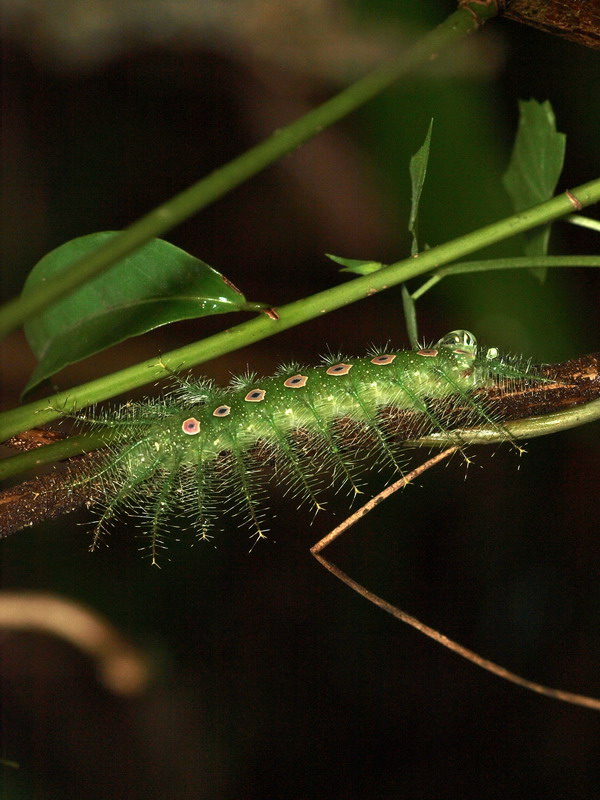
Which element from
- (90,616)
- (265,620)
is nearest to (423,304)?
(265,620)

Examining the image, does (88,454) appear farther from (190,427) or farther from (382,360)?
(382,360)

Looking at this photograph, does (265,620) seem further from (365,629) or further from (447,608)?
(447,608)

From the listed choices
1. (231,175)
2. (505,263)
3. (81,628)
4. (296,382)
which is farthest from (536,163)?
(81,628)

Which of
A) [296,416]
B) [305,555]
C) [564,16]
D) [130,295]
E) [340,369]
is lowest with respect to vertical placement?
[305,555]

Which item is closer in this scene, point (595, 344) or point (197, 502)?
point (197, 502)

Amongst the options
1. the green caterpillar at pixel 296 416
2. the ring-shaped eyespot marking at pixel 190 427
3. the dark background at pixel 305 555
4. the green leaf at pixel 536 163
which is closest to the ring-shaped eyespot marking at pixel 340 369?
the green caterpillar at pixel 296 416

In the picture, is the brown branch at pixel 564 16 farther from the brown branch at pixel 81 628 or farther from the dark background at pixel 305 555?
the brown branch at pixel 81 628
